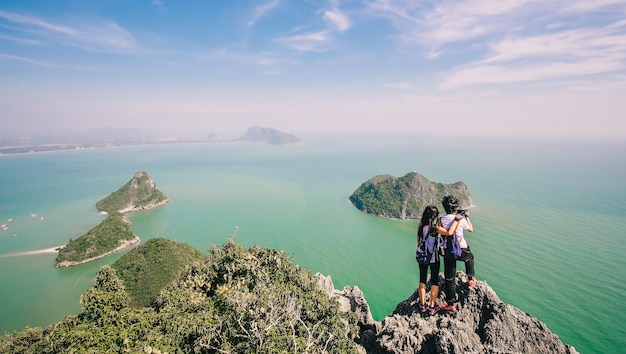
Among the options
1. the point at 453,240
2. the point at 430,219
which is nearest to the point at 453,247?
the point at 453,240

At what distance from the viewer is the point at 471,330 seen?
719 cm

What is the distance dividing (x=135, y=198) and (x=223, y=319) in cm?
6625

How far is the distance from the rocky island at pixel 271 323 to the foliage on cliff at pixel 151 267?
13.7 m

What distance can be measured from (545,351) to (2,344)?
22.7 metres

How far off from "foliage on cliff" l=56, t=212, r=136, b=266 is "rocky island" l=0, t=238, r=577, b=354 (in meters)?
29.5

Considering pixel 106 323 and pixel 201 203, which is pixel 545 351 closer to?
pixel 106 323

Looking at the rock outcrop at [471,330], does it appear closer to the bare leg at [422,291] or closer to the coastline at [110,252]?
the bare leg at [422,291]

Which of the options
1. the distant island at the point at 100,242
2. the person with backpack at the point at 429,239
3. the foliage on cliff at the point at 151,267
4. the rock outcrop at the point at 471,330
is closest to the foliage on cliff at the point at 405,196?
the foliage on cliff at the point at 151,267

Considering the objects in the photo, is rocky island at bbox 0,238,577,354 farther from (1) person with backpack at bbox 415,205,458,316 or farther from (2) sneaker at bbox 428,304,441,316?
(1) person with backpack at bbox 415,205,458,316

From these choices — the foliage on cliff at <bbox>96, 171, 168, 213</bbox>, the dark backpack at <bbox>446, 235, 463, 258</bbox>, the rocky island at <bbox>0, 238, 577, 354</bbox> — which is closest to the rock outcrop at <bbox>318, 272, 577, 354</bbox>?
the rocky island at <bbox>0, 238, 577, 354</bbox>

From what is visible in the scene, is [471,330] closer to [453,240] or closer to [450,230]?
[453,240]

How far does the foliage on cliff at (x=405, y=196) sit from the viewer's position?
5470cm

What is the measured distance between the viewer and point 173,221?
56188 millimetres

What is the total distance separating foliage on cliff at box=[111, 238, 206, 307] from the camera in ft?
93.7
